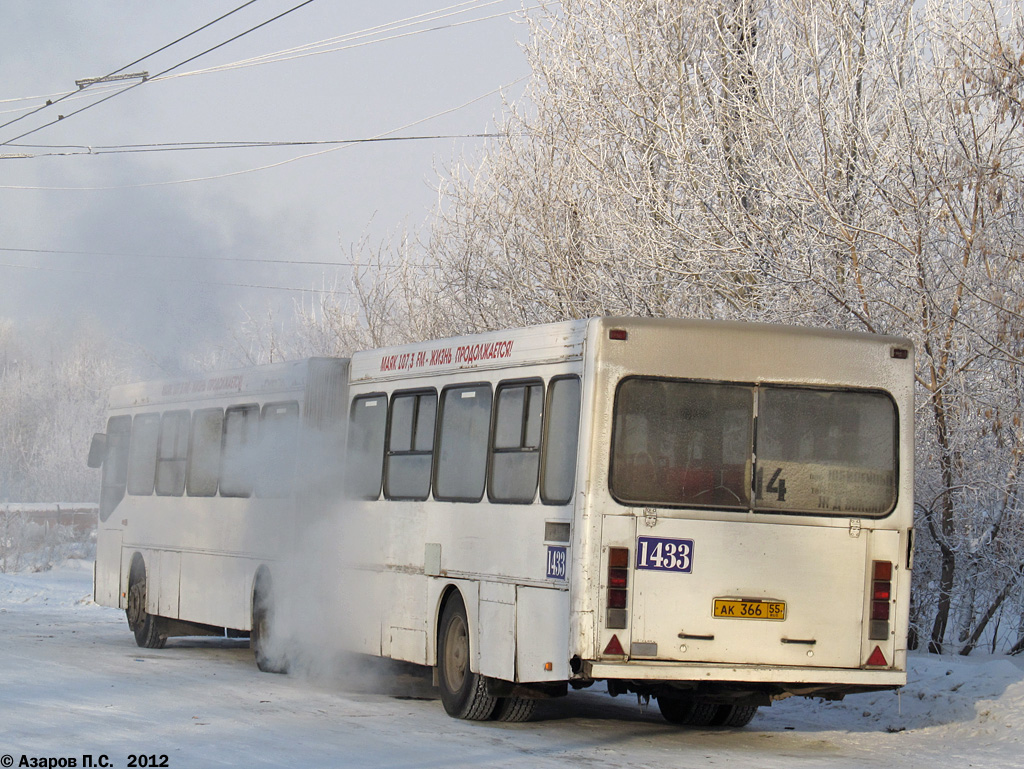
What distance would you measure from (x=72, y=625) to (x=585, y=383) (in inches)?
506

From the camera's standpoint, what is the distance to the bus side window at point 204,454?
53.6 ft

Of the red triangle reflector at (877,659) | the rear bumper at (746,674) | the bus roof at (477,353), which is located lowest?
the rear bumper at (746,674)

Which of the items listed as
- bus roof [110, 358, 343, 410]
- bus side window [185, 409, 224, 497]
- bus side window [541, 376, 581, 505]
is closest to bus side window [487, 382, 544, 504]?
bus side window [541, 376, 581, 505]

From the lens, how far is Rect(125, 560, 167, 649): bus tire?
17406mm

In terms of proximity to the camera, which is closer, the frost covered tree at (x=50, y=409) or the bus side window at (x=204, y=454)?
the bus side window at (x=204, y=454)

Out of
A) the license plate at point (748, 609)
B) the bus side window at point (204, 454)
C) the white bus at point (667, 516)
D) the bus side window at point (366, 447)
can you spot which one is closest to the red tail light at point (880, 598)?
the white bus at point (667, 516)

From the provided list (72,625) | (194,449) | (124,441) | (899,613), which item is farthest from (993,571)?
(72,625)

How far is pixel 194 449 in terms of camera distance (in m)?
16.9

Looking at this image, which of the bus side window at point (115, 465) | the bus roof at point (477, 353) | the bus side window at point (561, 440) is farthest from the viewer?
the bus side window at point (115, 465)

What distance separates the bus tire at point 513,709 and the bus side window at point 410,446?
185 centimetres

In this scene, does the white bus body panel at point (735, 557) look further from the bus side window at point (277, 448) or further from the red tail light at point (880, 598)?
the bus side window at point (277, 448)

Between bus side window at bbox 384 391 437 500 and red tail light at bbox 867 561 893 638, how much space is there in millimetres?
3722

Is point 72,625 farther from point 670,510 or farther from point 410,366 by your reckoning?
point 670,510

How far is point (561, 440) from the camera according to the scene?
33.3ft
